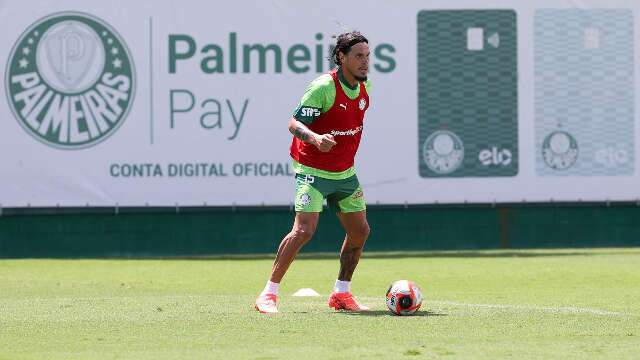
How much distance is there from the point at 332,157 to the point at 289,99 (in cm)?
1397

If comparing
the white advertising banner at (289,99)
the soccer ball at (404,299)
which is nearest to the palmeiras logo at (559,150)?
the white advertising banner at (289,99)

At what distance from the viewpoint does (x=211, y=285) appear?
18.7 m

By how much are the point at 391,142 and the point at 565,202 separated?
345 centimetres

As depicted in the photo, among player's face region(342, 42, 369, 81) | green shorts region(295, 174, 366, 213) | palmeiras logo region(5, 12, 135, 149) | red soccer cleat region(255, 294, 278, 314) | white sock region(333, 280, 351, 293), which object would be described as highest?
palmeiras logo region(5, 12, 135, 149)

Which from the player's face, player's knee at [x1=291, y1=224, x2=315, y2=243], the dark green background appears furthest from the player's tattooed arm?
the dark green background

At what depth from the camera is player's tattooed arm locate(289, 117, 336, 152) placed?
11859mm

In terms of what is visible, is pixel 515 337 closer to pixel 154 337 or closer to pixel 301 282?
pixel 154 337

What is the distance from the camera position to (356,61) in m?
12.5

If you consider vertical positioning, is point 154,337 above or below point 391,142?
below

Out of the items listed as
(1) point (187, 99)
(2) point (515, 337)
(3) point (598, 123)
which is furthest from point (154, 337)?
(3) point (598, 123)

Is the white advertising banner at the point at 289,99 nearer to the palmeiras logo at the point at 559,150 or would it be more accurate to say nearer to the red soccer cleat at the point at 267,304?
the palmeiras logo at the point at 559,150

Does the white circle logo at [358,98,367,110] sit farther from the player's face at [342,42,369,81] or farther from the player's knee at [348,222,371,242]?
the player's knee at [348,222,371,242]

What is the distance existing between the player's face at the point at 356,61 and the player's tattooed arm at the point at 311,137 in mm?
656

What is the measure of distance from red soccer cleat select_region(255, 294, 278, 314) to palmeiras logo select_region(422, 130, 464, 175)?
14496mm
